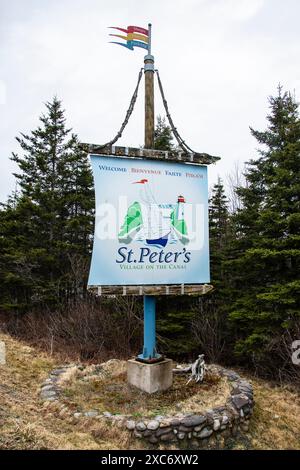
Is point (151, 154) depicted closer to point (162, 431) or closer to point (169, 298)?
point (162, 431)

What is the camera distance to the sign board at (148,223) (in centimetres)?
602

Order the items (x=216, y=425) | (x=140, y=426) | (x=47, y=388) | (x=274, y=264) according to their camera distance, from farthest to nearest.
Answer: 1. (x=274, y=264)
2. (x=47, y=388)
3. (x=216, y=425)
4. (x=140, y=426)

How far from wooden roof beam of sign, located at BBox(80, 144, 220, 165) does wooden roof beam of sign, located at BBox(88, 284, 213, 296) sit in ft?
8.16

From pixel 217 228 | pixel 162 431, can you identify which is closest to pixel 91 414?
pixel 162 431

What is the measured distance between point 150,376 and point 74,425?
1.61m

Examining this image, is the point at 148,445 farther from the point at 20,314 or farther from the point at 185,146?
the point at 20,314

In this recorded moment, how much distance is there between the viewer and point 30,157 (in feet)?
53.0

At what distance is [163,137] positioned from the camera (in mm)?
12945

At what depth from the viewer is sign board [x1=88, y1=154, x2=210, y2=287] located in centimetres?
602

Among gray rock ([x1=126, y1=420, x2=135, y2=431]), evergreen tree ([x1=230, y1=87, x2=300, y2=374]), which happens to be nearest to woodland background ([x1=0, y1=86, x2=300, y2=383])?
evergreen tree ([x1=230, y1=87, x2=300, y2=374])

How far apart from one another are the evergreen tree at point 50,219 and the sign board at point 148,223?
23.1 ft

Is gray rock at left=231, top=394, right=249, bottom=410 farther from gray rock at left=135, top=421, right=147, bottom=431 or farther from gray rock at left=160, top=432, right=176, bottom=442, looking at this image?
gray rock at left=135, top=421, right=147, bottom=431

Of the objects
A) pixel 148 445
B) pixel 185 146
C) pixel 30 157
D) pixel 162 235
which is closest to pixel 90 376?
pixel 148 445

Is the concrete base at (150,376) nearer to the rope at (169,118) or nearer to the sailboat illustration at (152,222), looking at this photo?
the sailboat illustration at (152,222)
